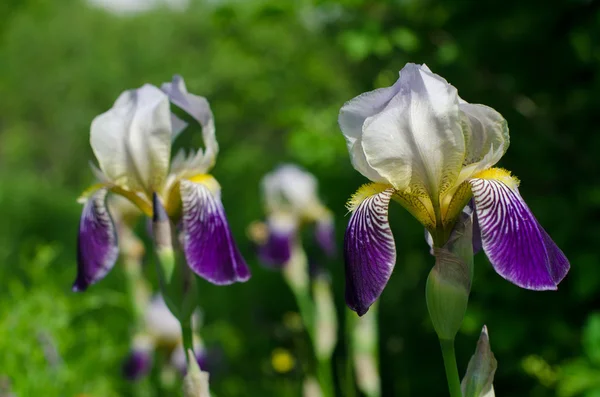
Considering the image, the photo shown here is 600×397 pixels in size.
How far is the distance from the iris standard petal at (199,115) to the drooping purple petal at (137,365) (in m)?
1.71

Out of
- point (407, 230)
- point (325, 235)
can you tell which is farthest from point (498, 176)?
point (407, 230)

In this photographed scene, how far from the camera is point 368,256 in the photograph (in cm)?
120

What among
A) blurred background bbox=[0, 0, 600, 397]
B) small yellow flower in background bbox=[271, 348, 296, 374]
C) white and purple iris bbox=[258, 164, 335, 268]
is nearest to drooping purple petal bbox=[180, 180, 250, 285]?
blurred background bbox=[0, 0, 600, 397]

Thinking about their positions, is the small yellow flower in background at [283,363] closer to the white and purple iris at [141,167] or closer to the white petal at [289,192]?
the white petal at [289,192]

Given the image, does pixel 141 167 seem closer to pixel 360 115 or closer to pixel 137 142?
pixel 137 142

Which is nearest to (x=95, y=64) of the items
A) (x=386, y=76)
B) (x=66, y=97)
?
(x=66, y=97)

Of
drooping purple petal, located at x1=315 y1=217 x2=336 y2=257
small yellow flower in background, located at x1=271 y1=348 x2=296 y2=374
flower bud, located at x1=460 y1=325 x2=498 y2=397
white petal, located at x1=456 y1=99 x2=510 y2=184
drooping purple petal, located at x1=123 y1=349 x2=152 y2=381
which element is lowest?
small yellow flower in background, located at x1=271 y1=348 x2=296 y2=374

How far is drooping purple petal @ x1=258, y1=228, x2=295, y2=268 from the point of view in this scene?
313cm

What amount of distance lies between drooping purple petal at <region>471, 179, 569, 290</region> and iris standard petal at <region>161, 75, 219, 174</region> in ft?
2.16

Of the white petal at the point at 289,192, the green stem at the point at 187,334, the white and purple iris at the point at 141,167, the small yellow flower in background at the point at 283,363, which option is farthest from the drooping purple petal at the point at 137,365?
the green stem at the point at 187,334

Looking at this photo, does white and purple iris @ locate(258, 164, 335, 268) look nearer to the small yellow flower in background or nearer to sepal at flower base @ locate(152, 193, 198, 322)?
the small yellow flower in background

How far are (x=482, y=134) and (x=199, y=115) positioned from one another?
0.67 meters

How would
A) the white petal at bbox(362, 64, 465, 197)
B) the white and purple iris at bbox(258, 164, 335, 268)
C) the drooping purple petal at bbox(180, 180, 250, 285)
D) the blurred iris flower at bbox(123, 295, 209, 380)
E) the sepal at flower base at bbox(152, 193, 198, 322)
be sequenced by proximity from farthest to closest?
the white and purple iris at bbox(258, 164, 335, 268) → the blurred iris flower at bbox(123, 295, 209, 380) → the sepal at flower base at bbox(152, 193, 198, 322) → the drooping purple petal at bbox(180, 180, 250, 285) → the white petal at bbox(362, 64, 465, 197)

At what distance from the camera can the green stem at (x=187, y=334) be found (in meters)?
1.48
